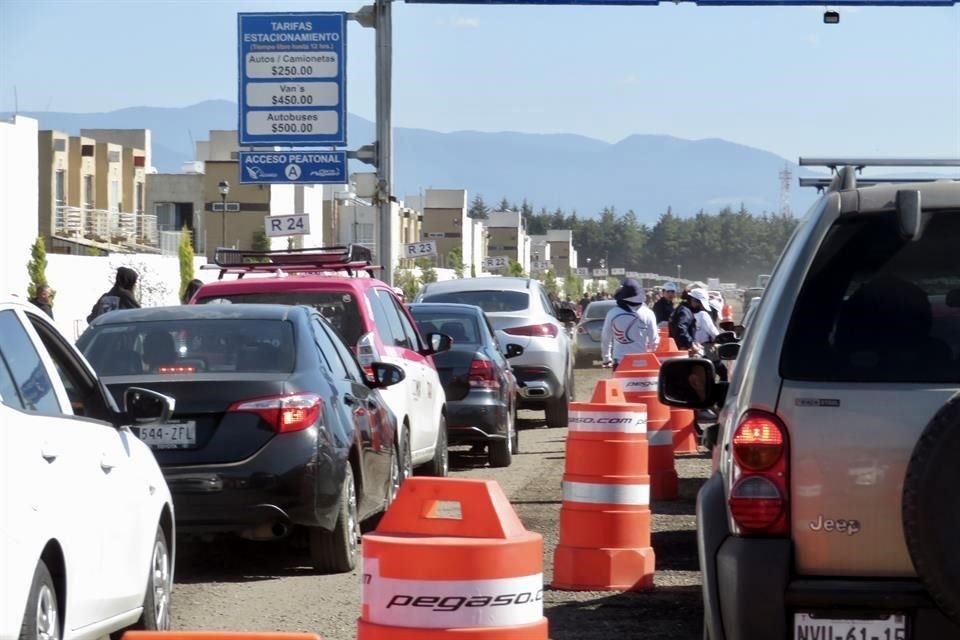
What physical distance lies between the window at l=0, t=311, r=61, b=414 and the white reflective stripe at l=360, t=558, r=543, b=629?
2168 mm

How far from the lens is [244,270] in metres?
14.9

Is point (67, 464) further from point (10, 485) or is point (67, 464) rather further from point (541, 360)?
point (541, 360)

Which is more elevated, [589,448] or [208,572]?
[589,448]

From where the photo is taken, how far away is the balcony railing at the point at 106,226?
79.4 metres

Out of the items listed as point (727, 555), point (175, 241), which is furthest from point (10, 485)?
point (175, 241)

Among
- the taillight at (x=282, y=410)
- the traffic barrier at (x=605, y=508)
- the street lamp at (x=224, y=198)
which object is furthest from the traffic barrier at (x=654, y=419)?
the street lamp at (x=224, y=198)

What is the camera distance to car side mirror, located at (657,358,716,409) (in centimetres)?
657

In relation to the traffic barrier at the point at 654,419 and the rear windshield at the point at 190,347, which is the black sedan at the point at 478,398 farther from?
the rear windshield at the point at 190,347

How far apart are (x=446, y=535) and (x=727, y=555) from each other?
1209mm

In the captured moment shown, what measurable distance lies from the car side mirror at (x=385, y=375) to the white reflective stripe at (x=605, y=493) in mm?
2568

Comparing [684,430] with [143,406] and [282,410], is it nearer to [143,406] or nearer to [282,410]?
[282,410]

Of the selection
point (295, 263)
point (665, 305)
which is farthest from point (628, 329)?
point (665, 305)

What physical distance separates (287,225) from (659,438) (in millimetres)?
15735

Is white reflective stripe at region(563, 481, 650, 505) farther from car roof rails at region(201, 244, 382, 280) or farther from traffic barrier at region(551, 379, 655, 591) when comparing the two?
car roof rails at region(201, 244, 382, 280)
